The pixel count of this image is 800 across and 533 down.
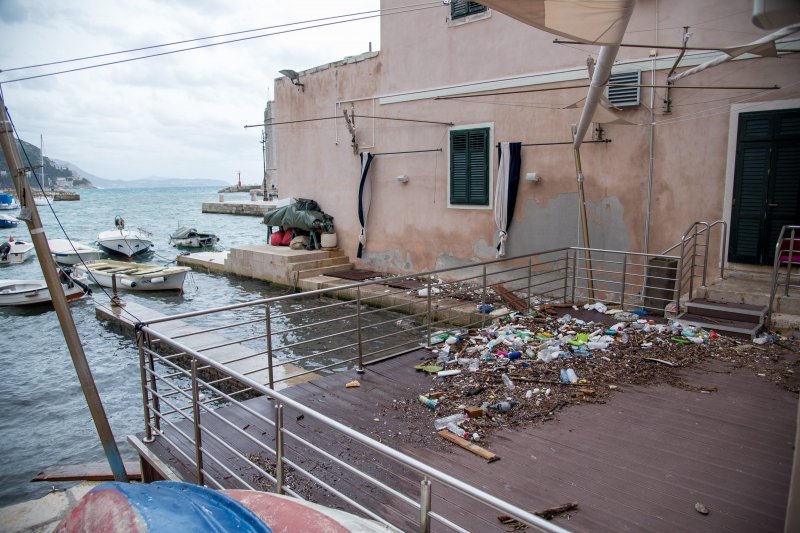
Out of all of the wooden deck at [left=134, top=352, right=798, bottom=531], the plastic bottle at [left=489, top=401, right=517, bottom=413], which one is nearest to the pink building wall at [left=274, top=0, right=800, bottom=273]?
the wooden deck at [left=134, top=352, right=798, bottom=531]

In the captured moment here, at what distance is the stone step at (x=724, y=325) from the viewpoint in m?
6.54

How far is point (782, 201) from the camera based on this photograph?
7699 mm

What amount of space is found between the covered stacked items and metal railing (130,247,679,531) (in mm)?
2097

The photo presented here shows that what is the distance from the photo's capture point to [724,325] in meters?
6.77

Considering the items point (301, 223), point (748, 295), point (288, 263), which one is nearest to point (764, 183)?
point (748, 295)

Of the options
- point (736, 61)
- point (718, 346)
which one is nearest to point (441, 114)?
point (736, 61)

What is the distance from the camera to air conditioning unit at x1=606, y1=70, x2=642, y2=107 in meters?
8.83

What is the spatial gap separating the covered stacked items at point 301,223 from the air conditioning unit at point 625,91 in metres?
8.45

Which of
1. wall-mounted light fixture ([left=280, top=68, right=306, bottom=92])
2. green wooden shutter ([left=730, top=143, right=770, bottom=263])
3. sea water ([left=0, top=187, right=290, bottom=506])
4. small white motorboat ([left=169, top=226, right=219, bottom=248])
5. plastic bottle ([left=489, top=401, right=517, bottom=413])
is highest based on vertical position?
wall-mounted light fixture ([left=280, top=68, right=306, bottom=92])

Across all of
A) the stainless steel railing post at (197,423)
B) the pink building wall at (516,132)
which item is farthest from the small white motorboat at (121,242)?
the stainless steel railing post at (197,423)

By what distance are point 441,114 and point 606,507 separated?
999cm

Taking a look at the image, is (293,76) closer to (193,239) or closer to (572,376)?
(572,376)

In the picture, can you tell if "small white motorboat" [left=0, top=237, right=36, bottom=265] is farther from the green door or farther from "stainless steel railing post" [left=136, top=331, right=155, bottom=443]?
the green door

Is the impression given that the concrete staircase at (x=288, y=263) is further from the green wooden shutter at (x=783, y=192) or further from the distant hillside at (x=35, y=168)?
the green wooden shutter at (x=783, y=192)
